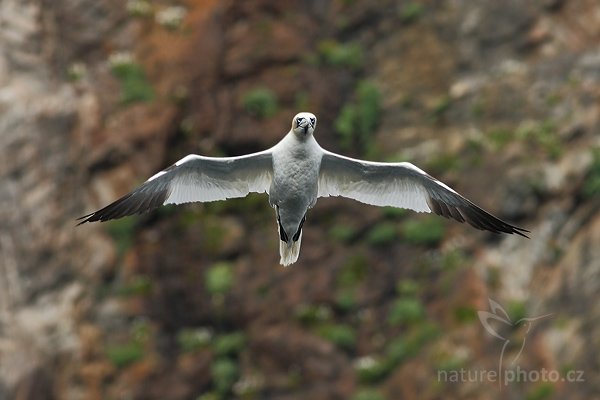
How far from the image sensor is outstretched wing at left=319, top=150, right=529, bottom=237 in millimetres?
13969

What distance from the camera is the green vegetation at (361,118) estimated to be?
2142cm

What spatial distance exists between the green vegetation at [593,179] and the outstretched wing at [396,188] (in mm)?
6044

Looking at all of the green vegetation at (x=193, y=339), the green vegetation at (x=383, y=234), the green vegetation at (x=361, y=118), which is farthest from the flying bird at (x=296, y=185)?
the green vegetation at (x=361, y=118)

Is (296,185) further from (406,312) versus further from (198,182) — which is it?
(406,312)

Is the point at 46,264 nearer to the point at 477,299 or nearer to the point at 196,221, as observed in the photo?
the point at 196,221

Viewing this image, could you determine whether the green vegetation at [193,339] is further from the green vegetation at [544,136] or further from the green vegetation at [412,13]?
the green vegetation at [412,13]

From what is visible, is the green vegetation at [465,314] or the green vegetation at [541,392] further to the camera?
the green vegetation at [465,314]

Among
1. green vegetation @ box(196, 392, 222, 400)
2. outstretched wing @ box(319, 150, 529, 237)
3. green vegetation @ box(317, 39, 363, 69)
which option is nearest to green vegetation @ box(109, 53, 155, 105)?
green vegetation @ box(317, 39, 363, 69)

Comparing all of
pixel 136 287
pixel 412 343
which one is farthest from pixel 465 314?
pixel 136 287

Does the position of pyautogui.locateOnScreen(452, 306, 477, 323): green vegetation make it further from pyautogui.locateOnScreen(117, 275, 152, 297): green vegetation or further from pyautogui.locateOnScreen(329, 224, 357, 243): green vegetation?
pyautogui.locateOnScreen(117, 275, 152, 297): green vegetation

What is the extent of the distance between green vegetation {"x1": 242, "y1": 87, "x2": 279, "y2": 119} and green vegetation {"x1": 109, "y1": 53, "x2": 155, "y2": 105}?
1.97m

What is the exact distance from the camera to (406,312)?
1934 cm

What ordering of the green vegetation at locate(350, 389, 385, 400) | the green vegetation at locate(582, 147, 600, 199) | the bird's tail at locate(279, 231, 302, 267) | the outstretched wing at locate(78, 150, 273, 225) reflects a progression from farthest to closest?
the green vegetation at locate(582, 147, 600, 199) → the green vegetation at locate(350, 389, 385, 400) → the bird's tail at locate(279, 231, 302, 267) → the outstretched wing at locate(78, 150, 273, 225)

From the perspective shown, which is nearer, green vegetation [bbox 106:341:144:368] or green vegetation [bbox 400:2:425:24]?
green vegetation [bbox 106:341:144:368]
